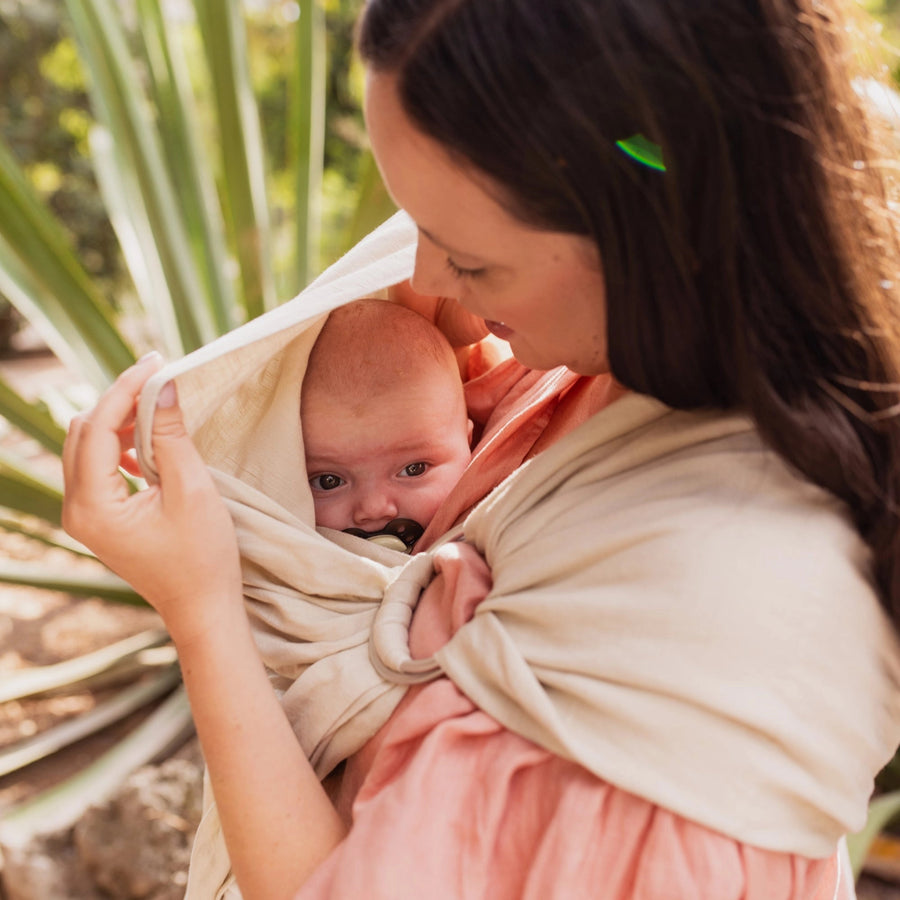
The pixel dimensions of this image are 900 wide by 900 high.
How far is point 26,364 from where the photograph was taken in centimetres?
795

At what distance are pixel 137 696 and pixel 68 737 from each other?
0.24 m

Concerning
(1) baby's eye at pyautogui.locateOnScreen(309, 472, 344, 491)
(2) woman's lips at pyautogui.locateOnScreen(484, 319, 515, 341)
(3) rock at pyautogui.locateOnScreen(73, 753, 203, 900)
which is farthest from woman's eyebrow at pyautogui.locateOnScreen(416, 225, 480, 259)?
(3) rock at pyautogui.locateOnScreen(73, 753, 203, 900)

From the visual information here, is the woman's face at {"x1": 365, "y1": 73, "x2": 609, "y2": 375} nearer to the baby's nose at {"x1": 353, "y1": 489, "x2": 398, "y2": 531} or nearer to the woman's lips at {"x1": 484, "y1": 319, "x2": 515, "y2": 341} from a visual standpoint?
the woman's lips at {"x1": 484, "y1": 319, "x2": 515, "y2": 341}

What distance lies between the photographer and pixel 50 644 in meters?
3.72

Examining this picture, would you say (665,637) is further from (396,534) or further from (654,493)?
(396,534)

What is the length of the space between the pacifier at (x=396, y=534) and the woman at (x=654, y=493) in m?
0.32

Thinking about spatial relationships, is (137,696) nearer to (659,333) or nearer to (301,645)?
(301,645)

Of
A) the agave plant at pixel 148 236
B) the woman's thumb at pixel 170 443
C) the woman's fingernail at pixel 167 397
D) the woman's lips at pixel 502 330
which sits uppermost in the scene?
the woman's fingernail at pixel 167 397

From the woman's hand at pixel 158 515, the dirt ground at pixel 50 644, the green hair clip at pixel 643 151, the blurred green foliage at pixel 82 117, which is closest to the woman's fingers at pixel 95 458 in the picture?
the woman's hand at pixel 158 515

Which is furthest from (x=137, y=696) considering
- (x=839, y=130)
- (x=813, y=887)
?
(x=839, y=130)

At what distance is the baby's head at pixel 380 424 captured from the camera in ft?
4.21

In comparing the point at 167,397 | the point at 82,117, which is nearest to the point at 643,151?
the point at 167,397

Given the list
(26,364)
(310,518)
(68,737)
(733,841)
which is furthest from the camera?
(26,364)

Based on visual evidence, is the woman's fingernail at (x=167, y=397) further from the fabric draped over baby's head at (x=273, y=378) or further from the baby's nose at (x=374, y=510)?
the baby's nose at (x=374, y=510)
